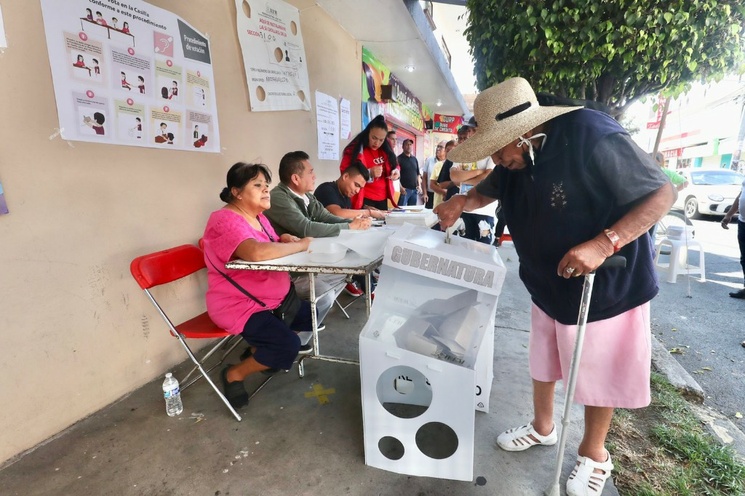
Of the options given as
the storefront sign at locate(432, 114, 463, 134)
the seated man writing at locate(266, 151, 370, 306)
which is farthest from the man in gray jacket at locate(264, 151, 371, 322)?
the storefront sign at locate(432, 114, 463, 134)

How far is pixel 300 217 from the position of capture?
2.49m

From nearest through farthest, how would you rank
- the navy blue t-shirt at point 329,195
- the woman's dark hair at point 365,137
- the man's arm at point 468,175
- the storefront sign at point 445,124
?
the man's arm at point 468,175 < the navy blue t-shirt at point 329,195 < the woman's dark hair at point 365,137 < the storefront sign at point 445,124

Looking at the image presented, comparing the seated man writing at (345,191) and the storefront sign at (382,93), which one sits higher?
the storefront sign at (382,93)

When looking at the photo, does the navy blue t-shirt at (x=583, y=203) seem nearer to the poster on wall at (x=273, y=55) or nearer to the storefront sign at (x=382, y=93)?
the poster on wall at (x=273, y=55)

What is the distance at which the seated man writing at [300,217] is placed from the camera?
7.89 ft

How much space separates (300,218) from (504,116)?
5.16 ft

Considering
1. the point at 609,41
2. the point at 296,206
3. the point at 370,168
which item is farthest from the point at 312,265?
the point at 370,168

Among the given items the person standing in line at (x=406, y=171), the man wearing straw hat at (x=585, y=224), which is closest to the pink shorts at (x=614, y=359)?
the man wearing straw hat at (x=585, y=224)

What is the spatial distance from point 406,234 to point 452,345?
0.50 metres

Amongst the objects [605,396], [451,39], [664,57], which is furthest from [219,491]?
[451,39]

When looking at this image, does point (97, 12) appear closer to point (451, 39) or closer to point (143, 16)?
point (143, 16)

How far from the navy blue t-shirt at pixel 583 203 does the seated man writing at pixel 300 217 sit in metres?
1.32

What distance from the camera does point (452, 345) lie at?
144cm

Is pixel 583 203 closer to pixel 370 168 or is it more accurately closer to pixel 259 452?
pixel 259 452
